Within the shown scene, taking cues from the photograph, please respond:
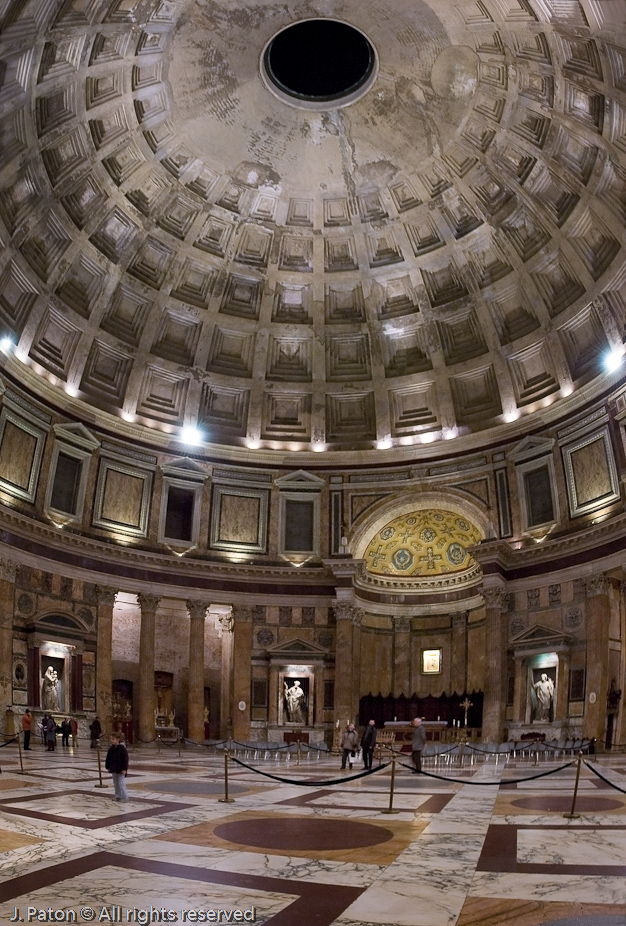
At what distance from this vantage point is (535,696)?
31.3 m

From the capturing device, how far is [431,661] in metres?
37.7

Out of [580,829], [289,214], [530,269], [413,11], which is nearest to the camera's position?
[580,829]

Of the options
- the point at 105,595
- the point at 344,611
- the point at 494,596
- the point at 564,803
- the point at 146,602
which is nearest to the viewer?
the point at 564,803

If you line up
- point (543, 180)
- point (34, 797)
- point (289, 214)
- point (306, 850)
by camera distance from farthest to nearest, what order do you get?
point (289, 214)
point (543, 180)
point (34, 797)
point (306, 850)

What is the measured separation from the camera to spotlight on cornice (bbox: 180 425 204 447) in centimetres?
3797

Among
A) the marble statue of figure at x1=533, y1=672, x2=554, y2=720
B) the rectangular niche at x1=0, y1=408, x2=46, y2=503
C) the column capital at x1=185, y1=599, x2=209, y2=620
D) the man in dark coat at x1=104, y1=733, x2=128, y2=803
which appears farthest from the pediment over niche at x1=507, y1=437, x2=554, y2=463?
the man in dark coat at x1=104, y1=733, x2=128, y2=803

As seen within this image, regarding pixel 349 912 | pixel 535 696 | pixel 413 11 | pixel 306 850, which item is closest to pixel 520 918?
pixel 349 912

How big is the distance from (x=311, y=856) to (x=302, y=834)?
1.47m

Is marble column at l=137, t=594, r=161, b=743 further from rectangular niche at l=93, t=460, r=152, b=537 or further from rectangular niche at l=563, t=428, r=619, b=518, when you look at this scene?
rectangular niche at l=563, t=428, r=619, b=518

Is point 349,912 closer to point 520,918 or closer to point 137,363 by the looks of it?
point 520,918

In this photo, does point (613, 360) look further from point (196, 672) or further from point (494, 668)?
point (196, 672)

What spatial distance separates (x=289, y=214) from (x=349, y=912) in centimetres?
3426

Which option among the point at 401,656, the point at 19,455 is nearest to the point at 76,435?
the point at 19,455

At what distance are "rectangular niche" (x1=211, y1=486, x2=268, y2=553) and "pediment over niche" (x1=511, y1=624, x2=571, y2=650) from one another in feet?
40.4
